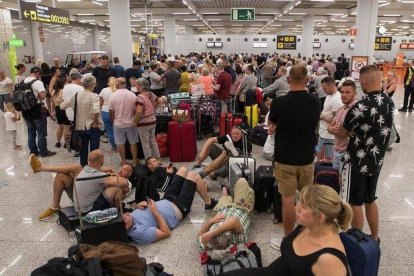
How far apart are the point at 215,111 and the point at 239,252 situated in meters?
5.06

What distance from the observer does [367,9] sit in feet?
38.3

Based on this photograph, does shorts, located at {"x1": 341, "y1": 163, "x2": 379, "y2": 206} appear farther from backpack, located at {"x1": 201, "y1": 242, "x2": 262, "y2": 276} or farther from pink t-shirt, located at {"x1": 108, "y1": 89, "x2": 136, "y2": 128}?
pink t-shirt, located at {"x1": 108, "y1": 89, "x2": 136, "y2": 128}

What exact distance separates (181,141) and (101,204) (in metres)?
2.59

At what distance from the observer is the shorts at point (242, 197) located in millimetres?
3922

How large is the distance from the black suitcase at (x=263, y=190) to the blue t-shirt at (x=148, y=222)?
3.32 ft

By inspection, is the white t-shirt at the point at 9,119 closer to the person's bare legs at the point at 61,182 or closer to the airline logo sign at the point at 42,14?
the person's bare legs at the point at 61,182

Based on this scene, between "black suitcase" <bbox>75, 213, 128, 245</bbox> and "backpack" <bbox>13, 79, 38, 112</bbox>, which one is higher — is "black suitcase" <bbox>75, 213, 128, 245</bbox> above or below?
below

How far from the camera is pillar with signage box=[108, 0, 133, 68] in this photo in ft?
34.5

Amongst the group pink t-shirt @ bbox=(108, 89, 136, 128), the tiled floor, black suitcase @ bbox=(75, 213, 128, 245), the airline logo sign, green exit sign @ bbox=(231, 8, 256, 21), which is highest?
green exit sign @ bbox=(231, 8, 256, 21)

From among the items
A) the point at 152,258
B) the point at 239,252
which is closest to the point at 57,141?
the point at 152,258

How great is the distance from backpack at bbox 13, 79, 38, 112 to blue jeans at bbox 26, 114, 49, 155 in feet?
1.02

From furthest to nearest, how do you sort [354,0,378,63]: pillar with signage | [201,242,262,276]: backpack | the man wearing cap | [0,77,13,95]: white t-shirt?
[354,0,378,63]: pillar with signage → [0,77,13,95]: white t-shirt → the man wearing cap → [201,242,262,276]: backpack

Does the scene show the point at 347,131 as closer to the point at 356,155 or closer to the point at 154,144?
the point at 356,155

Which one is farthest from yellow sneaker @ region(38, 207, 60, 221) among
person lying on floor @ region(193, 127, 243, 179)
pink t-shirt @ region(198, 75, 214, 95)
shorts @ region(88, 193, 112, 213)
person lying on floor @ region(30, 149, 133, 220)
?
pink t-shirt @ region(198, 75, 214, 95)
